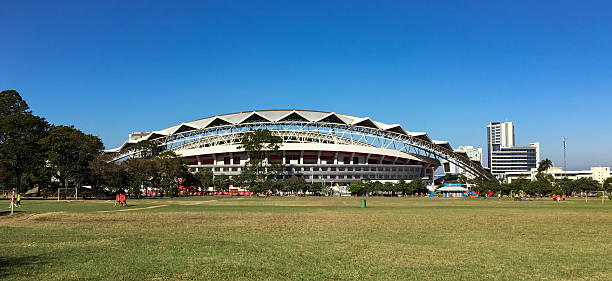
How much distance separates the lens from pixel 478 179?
469 feet

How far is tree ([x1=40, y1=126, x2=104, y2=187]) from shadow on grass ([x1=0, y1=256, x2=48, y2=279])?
195 feet

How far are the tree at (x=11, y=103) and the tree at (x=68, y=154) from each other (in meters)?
5.02

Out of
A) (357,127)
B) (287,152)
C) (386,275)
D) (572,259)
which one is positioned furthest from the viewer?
(357,127)

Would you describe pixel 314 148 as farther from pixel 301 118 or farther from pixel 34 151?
pixel 34 151

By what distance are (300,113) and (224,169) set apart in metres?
26.1

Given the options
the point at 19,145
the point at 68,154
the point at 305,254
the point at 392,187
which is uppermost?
the point at 19,145

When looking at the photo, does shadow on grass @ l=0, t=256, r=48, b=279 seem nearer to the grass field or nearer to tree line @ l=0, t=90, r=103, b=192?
the grass field

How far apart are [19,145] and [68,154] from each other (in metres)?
6.17

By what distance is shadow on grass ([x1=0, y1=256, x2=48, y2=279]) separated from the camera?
34.9 ft

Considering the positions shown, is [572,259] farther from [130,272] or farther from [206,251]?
[130,272]

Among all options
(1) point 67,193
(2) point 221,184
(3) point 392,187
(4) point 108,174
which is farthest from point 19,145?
(3) point 392,187

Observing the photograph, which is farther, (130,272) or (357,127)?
(357,127)

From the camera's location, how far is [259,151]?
112 metres

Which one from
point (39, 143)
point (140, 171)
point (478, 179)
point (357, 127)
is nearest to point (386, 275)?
point (39, 143)
